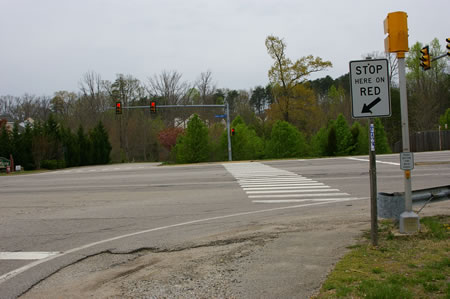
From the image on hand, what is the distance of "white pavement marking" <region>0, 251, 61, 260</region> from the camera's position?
7.08 meters

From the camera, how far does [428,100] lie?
6028 cm

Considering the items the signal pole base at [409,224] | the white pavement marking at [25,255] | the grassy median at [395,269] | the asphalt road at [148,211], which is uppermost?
the signal pole base at [409,224]

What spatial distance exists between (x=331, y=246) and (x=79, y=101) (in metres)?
76.5

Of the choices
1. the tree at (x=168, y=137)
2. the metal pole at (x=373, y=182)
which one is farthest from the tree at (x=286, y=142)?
the metal pole at (x=373, y=182)

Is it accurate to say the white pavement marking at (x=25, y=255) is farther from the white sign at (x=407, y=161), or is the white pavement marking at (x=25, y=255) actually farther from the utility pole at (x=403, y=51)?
the white sign at (x=407, y=161)

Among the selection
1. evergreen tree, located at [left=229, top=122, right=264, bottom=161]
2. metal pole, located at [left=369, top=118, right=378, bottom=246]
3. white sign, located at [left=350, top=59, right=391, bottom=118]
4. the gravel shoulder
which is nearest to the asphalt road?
the gravel shoulder

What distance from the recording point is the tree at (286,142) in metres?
42.5

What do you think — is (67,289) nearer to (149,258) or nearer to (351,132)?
(149,258)

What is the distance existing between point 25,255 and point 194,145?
35950mm

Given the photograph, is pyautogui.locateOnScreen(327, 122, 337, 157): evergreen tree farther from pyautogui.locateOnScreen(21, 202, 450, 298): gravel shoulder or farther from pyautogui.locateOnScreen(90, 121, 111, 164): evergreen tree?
pyautogui.locateOnScreen(90, 121, 111, 164): evergreen tree

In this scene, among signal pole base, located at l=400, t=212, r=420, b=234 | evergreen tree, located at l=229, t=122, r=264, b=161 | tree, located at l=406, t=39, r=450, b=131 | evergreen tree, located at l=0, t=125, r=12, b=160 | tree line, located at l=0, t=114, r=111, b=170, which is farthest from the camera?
tree, located at l=406, t=39, r=450, b=131

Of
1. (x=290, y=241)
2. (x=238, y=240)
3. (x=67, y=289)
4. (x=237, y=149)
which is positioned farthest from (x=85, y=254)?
(x=237, y=149)

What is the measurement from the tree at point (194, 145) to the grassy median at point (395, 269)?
120ft

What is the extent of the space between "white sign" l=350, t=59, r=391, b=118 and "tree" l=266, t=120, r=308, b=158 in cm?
3651
